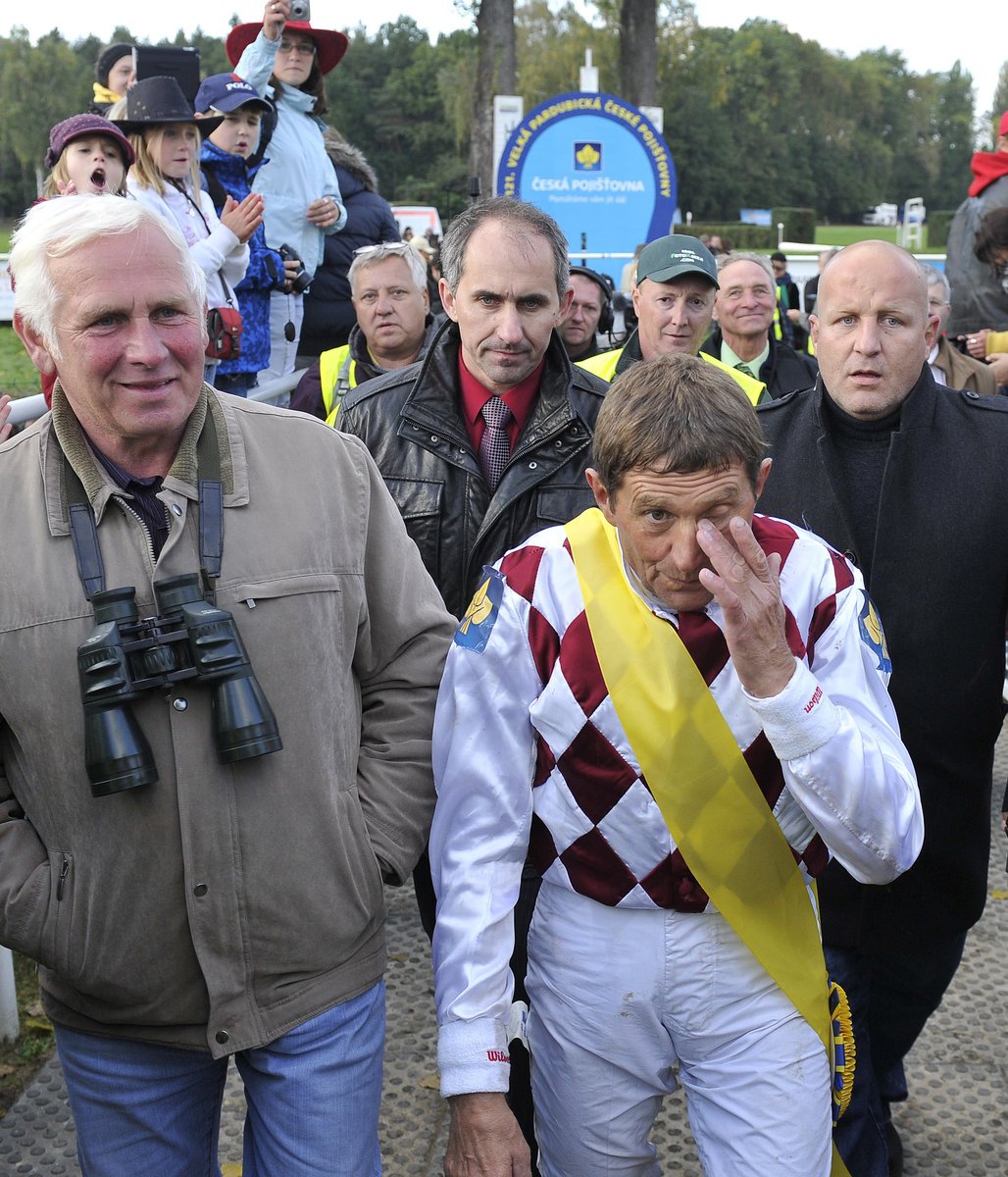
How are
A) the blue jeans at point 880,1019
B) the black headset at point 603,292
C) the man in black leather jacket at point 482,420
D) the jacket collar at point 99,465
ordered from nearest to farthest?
the jacket collar at point 99,465, the blue jeans at point 880,1019, the man in black leather jacket at point 482,420, the black headset at point 603,292

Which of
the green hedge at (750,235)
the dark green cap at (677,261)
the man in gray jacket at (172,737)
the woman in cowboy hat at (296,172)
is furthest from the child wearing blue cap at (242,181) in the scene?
the green hedge at (750,235)

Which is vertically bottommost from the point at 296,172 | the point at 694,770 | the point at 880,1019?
the point at 880,1019

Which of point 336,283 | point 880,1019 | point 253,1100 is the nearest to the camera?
point 253,1100

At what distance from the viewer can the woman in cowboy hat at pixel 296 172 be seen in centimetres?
682

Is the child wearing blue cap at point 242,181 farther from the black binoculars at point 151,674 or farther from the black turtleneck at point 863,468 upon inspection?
the black binoculars at point 151,674

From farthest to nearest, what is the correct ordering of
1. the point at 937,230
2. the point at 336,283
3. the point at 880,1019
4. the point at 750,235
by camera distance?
the point at 937,230 < the point at 750,235 < the point at 336,283 < the point at 880,1019

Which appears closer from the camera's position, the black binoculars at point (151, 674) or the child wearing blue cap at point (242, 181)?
the black binoculars at point (151, 674)

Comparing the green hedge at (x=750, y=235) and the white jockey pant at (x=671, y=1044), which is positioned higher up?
the green hedge at (x=750, y=235)

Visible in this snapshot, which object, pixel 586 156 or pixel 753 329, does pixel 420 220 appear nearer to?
pixel 586 156

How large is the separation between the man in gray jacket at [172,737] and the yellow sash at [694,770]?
0.49 meters

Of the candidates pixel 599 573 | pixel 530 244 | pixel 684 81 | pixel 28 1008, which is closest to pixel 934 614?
pixel 599 573

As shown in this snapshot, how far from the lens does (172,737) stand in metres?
2.21

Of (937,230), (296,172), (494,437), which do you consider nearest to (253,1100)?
(494,437)

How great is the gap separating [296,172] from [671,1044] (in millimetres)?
5635
